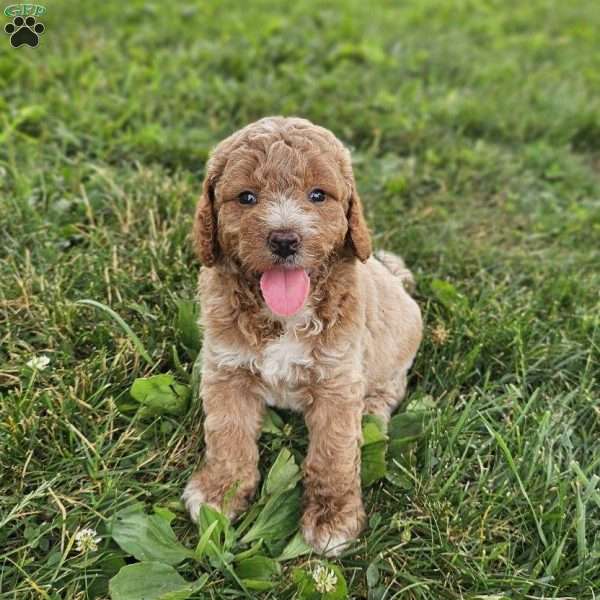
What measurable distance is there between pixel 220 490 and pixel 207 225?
4.24 ft

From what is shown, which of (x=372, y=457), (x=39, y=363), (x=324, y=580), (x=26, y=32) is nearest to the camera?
(x=324, y=580)

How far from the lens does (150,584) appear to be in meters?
2.94

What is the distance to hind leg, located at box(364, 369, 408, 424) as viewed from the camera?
3822mm

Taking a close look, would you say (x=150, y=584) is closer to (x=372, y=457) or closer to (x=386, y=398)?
(x=372, y=457)

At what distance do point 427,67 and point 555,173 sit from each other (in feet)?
8.00

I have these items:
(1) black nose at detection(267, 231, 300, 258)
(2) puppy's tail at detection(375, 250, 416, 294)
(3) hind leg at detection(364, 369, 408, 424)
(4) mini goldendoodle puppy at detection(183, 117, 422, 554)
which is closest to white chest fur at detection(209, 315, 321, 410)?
(4) mini goldendoodle puppy at detection(183, 117, 422, 554)

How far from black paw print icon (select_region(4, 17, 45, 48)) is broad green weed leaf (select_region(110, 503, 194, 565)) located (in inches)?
199

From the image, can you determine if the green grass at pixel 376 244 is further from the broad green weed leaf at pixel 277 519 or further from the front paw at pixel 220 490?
→ the broad green weed leaf at pixel 277 519

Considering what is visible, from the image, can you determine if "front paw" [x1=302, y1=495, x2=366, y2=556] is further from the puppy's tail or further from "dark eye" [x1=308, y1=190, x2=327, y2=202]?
the puppy's tail

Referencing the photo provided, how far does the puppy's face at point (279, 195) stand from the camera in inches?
117

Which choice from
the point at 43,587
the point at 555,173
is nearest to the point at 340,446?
the point at 43,587

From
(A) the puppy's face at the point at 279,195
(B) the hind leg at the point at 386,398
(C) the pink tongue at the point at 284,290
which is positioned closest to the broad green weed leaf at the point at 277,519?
(B) the hind leg at the point at 386,398

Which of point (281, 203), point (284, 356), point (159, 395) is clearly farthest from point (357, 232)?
point (159, 395)

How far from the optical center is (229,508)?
131 inches
